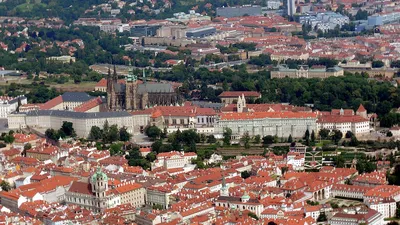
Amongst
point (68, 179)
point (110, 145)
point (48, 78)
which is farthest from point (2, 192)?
point (48, 78)

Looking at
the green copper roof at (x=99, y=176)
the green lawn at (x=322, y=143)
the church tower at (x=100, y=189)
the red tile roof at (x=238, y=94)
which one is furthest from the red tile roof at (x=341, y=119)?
the church tower at (x=100, y=189)

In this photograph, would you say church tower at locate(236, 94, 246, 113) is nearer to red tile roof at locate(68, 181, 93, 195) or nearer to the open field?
the open field

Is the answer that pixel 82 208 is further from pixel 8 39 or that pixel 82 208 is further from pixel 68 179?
pixel 8 39

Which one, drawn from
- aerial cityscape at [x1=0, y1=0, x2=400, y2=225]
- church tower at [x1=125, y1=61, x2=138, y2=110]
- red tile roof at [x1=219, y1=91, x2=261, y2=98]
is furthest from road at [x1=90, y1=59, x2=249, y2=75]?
church tower at [x1=125, y1=61, x2=138, y2=110]

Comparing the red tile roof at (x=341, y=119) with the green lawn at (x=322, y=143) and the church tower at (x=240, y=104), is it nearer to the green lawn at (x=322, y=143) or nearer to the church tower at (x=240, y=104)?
the green lawn at (x=322, y=143)

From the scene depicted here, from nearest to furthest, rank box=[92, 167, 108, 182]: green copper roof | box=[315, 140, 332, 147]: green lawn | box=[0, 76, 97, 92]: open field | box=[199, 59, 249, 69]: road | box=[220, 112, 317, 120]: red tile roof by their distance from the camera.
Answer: box=[92, 167, 108, 182]: green copper roof, box=[315, 140, 332, 147]: green lawn, box=[220, 112, 317, 120]: red tile roof, box=[0, 76, 97, 92]: open field, box=[199, 59, 249, 69]: road

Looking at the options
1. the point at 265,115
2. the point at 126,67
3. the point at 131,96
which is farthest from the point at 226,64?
the point at 265,115
